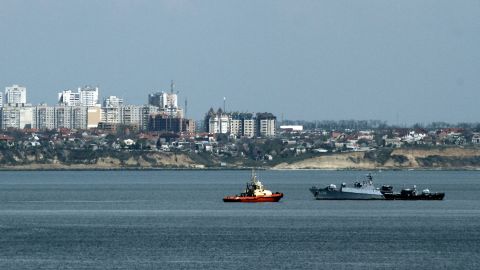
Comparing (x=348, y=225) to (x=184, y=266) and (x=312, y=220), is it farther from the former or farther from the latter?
(x=184, y=266)

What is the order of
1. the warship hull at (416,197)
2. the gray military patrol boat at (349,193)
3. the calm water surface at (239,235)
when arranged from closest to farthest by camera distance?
the calm water surface at (239,235) → the warship hull at (416,197) → the gray military patrol boat at (349,193)

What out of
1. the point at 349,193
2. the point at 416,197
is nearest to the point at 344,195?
the point at 349,193

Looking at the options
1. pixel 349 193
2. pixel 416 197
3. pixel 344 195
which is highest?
pixel 349 193

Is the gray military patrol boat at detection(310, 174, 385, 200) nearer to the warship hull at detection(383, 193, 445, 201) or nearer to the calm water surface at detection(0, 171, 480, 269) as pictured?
the warship hull at detection(383, 193, 445, 201)

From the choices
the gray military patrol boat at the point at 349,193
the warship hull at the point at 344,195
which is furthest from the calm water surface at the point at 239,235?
the gray military patrol boat at the point at 349,193

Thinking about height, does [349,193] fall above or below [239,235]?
above

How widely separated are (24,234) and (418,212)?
34.8m

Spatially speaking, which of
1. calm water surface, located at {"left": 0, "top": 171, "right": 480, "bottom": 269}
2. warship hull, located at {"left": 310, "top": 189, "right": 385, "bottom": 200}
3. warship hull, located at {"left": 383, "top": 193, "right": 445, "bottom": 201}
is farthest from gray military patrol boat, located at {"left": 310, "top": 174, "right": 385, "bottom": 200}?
calm water surface, located at {"left": 0, "top": 171, "right": 480, "bottom": 269}

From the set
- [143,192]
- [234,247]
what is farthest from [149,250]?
[143,192]

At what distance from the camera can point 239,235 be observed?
7806cm

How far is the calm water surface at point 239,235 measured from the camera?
6328 centimetres

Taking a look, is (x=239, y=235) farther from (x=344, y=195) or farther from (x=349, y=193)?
(x=349, y=193)

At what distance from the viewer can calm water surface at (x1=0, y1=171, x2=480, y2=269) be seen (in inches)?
2491

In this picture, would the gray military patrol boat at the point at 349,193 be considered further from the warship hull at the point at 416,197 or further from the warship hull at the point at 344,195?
the warship hull at the point at 416,197
